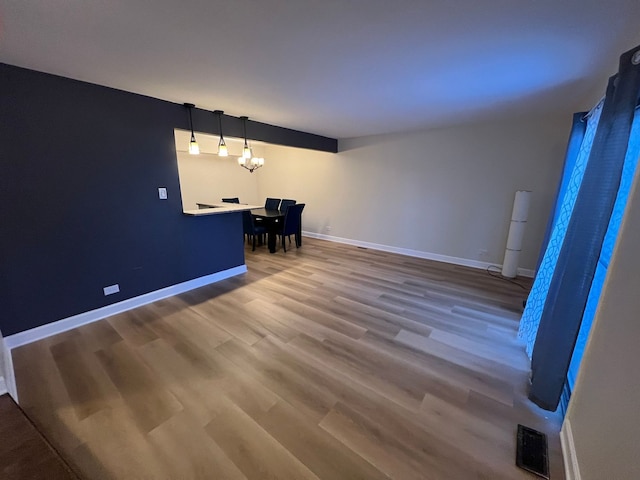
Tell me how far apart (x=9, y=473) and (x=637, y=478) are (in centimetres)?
219

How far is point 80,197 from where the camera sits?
7.70ft

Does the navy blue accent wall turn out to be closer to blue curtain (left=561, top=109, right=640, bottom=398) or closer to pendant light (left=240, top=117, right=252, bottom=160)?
pendant light (left=240, top=117, right=252, bottom=160)

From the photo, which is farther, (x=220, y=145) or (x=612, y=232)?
(x=220, y=145)

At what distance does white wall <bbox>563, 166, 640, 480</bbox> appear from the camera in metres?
0.88

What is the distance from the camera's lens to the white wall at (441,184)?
352 centimetres

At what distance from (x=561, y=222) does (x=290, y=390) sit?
2.47 meters

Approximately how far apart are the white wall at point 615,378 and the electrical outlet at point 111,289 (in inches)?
149

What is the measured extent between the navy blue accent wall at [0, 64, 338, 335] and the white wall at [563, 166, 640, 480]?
375 centimetres

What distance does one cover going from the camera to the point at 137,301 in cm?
284

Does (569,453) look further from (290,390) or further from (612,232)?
(290,390)

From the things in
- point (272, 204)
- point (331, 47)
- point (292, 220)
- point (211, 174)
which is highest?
point (331, 47)

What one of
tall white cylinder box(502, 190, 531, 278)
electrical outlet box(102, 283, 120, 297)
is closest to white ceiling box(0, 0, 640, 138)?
tall white cylinder box(502, 190, 531, 278)

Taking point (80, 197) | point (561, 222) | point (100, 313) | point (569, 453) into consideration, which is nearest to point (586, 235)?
point (561, 222)

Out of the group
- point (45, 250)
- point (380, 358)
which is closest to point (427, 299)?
point (380, 358)
